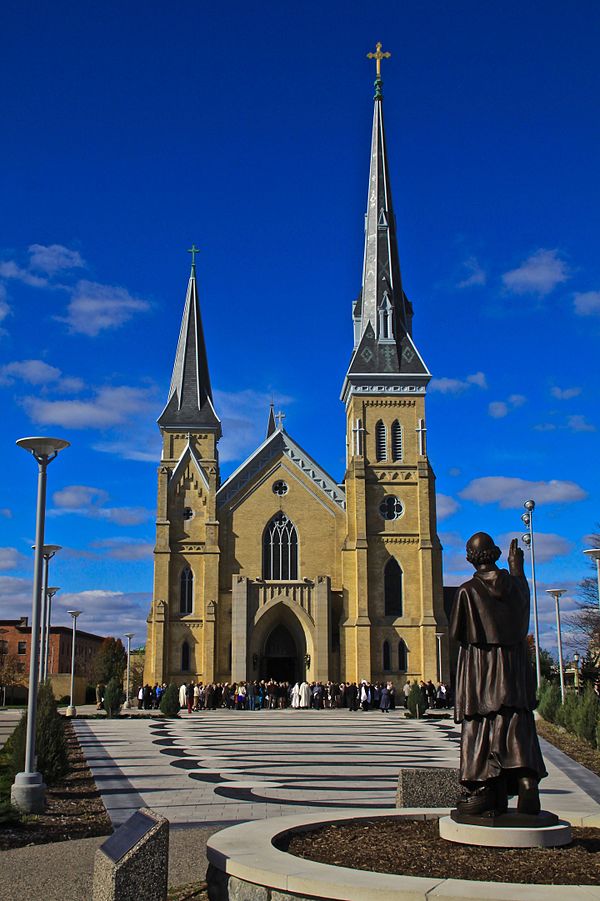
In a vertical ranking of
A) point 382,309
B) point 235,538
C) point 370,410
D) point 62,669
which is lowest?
point 62,669

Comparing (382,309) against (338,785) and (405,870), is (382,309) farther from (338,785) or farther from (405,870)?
(405,870)

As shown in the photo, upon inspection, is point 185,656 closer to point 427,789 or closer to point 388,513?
point 388,513

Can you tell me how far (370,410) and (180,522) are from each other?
1213 cm

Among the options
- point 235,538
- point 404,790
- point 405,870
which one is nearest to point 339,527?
point 235,538

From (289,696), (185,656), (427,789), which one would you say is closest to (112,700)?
(289,696)

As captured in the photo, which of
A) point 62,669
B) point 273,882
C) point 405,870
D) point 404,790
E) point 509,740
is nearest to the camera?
point 273,882

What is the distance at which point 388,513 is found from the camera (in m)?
49.5

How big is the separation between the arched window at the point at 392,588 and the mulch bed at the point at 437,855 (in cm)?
4070

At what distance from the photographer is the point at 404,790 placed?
9641mm

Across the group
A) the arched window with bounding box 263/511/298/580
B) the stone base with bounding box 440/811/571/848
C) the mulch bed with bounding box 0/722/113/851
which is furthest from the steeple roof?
the stone base with bounding box 440/811/571/848

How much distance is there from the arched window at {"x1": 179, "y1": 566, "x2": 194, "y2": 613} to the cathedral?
6cm

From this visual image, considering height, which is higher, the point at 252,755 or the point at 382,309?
the point at 382,309

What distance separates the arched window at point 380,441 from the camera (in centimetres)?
5034

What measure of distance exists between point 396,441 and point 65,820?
40580 mm
